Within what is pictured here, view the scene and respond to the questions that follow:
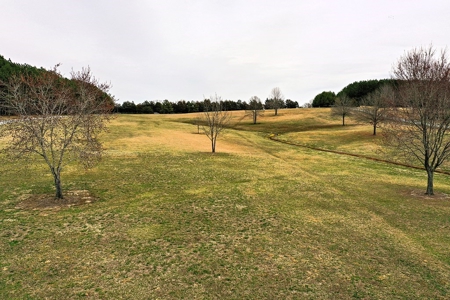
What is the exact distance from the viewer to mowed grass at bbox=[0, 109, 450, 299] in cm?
1007

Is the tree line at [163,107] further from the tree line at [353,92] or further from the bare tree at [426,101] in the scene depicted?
the bare tree at [426,101]

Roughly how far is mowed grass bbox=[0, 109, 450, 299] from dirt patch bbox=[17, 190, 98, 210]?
0.70m

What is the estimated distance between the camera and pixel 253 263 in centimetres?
1167

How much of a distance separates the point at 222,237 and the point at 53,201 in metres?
12.1

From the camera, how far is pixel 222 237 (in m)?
14.0

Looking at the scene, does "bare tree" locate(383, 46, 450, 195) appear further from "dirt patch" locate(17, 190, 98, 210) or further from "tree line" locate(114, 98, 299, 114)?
"tree line" locate(114, 98, 299, 114)

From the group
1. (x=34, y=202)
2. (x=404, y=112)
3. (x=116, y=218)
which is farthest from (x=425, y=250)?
(x=34, y=202)

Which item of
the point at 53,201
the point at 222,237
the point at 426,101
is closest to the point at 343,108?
the point at 426,101

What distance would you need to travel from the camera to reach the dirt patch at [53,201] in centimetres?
1712

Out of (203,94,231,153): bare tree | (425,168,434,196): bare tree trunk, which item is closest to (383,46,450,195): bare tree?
(425,168,434,196): bare tree trunk

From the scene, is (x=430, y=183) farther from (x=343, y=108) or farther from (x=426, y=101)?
(x=343, y=108)

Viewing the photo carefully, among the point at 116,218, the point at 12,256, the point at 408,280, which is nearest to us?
the point at 408,280

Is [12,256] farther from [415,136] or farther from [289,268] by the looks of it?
[415,136]

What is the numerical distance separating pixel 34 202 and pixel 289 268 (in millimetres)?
16517
